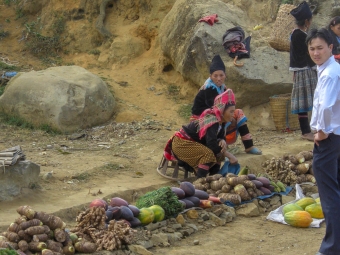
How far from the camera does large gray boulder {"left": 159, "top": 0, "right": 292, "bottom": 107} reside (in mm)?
10570

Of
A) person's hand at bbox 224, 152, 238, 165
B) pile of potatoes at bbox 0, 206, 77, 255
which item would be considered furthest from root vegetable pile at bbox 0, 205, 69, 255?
person's hand at bbox 224, 152, 238, 165

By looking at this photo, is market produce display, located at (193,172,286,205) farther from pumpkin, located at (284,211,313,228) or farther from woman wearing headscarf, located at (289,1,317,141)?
woman wearing headscarf, located at (289,1,317,141)

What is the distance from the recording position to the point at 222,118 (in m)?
7.21

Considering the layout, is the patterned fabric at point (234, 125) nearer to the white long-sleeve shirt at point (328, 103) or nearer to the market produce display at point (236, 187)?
the market produce display at point (236, 187)

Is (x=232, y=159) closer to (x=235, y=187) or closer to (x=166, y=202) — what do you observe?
(x=235, y=187)

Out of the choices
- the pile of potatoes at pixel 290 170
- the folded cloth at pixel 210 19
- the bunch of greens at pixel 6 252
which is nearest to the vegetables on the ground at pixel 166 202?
the pile of potatoes at pixel 290 170

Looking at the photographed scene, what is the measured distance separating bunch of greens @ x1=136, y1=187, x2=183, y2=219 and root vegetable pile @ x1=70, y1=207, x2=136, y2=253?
69 centimetres

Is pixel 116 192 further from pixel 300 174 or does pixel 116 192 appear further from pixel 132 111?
pixel 132 111

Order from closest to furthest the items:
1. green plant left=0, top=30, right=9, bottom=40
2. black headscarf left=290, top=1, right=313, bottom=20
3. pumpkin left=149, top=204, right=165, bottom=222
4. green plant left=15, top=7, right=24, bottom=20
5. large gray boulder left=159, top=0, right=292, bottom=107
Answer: pumpkin left=149, top=204, right=165, bottom=222, black headscarf left=290, top=1, right=313, bottom=20, large gray boulder left=159, top=0, right=292, bottom=107, green plant left=0, top=30, right=9, bottom=40, green plant left=15, top=7, right=24, bottom=20

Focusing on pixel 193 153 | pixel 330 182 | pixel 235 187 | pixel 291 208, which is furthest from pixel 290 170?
pixel 330 182

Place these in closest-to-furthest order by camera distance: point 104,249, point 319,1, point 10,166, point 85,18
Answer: point 104,249, point 10,166, point 319,1, point 85,18

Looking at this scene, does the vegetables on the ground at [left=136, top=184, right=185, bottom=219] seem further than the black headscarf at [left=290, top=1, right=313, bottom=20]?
No

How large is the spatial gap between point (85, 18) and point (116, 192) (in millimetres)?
8316

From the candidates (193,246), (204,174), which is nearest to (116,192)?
(204,174)
